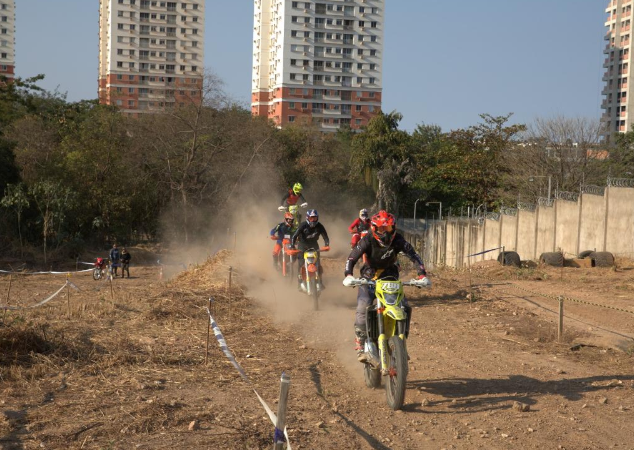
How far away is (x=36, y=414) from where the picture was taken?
24.0 ft

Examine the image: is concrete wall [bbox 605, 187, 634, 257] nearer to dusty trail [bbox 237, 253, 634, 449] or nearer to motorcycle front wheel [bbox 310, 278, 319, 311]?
dusty trail [bbox 237, 253, 634, 449]

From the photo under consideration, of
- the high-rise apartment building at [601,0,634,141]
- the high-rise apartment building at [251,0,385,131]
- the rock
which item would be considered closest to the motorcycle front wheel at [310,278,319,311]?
the rock

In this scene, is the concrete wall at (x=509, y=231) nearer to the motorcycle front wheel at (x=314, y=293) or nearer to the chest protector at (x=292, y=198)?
the chest protector at (x=292, y=198)

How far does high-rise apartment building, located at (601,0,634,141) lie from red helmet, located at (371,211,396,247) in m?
110

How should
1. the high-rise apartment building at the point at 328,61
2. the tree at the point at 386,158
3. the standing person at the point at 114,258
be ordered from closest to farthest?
the standing person at the point at 114,258 → the tree at the point at 386,158 → the high-rise apartment building at the point at 328,61

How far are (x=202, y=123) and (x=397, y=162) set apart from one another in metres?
15.6

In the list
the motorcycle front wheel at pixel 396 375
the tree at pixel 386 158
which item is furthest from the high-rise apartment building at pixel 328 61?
the motorcycle front wheel at pixel 396 375

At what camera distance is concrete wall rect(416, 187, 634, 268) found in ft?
88.2

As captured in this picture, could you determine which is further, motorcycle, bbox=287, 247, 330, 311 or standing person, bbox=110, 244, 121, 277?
standing person, bbox=110, 244, 121, 277

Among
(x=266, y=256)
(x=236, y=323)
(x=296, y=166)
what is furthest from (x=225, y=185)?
(x=236, y=323)

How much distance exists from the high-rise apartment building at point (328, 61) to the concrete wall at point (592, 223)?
9512 centimetres

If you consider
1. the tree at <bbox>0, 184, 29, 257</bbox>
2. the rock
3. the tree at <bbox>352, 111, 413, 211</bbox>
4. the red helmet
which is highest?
the tree at <bbox>352, 111, 413, 211</bbox>

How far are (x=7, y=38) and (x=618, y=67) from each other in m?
110

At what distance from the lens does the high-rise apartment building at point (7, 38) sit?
5679 inches
